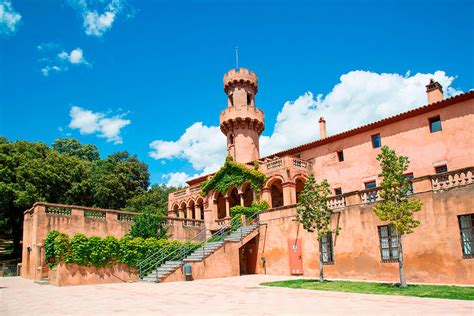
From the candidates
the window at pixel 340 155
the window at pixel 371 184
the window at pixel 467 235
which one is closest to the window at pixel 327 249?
the window at pixel 467 235

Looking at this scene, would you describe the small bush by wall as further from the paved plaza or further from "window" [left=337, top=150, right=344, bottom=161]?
"window" [left=337, top=150, right=344, bottom=161]

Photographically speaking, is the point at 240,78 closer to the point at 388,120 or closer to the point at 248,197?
the point at 248,197

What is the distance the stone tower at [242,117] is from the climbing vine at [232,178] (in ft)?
9.88

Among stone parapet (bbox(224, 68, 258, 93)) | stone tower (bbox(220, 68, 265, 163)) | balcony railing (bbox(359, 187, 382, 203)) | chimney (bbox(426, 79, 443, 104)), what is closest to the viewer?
balcony railing (bbox(359, 187, 382, 203))

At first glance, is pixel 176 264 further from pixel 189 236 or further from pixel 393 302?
pixel 393 302

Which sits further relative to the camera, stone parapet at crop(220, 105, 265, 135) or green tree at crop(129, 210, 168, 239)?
stone parapet at crop(220, 105, 265, 135)

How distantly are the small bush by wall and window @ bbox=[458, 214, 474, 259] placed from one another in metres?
14.8

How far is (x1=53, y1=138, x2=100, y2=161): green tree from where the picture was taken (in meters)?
69.1

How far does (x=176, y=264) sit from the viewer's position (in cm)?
2180

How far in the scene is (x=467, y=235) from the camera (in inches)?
608

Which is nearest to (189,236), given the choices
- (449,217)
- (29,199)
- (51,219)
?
(51,219)

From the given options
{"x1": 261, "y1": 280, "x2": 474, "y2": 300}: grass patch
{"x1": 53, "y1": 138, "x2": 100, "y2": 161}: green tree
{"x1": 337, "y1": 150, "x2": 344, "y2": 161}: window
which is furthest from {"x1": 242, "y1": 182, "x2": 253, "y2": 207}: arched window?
{"x1": 53, "y1": 138, "x2": 100, "y2": 161}: green tree

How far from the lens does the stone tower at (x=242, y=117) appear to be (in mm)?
36906

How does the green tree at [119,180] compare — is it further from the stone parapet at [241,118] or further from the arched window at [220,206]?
the stone parapet at [241,118]
